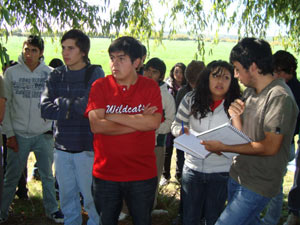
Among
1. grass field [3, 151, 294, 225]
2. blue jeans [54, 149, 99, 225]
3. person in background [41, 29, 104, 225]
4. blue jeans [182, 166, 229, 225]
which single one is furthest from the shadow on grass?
blue jeans [182, 166, 229, 225]

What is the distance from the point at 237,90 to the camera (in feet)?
10.6

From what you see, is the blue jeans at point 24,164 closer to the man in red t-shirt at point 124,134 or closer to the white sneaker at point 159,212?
the white sneaker at point 159,212

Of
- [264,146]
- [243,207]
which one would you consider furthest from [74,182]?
[264,146]

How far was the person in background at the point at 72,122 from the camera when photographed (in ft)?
11.2

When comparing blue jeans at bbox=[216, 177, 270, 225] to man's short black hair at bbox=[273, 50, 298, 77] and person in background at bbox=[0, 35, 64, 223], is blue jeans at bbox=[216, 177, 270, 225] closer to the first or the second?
man's short black hair at bbox=[273, 50, 298, 77]

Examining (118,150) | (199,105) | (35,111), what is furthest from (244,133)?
(35,111)

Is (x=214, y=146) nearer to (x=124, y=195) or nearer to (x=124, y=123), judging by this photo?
(x=124, y=123)

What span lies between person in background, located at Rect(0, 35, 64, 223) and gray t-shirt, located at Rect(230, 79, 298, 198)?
2.49m

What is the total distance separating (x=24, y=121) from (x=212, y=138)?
244cm

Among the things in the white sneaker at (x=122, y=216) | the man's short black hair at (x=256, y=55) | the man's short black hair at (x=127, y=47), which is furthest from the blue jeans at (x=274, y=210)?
the man's short black hair at (x=127, y=47)

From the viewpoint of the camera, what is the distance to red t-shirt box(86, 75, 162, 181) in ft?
9.14

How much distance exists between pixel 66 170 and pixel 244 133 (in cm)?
175

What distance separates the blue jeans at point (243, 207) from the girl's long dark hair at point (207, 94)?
2.48ft

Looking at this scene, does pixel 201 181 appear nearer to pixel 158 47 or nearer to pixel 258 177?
pixel 258 177
